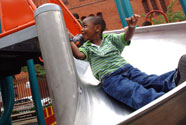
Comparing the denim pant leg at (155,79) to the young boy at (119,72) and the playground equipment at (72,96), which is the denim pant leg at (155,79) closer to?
the young boy at (119,72)

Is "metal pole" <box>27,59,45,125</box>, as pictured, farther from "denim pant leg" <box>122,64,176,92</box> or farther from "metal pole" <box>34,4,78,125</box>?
"metal pole" <box>34,4,78,125</box>

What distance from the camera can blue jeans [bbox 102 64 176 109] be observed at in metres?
0.68

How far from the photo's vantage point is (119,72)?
2.92ft

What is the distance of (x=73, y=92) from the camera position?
23.0 inches

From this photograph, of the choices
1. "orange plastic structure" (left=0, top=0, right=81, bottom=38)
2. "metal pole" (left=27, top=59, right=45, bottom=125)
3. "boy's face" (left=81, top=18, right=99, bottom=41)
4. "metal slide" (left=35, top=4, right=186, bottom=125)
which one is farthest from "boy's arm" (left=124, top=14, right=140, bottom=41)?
"metal pole" (left=27, top=59, right=45, bottom=125)

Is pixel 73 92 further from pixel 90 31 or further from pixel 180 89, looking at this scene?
pixel 90 31

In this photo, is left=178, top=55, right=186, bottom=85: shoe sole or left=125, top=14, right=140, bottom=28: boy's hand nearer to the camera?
left=178, top=55, right=186, bottom=85: shoe sole

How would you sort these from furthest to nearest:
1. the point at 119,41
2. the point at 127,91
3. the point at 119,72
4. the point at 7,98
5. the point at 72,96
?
the point at 7,98, the point at 119,41, the point at 119,72, the point at 127,91, the point at 72,96

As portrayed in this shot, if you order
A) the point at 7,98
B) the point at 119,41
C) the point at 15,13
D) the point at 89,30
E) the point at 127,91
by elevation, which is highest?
the point at 15,13

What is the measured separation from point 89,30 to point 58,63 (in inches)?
23.5

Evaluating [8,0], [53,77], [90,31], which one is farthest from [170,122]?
[8,0]

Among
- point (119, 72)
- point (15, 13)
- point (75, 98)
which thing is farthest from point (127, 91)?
point (15, 13)

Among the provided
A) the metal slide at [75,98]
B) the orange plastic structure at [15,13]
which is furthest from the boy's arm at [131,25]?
the orange plastic structure at [15,13]

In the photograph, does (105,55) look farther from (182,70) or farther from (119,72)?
(182,70)
